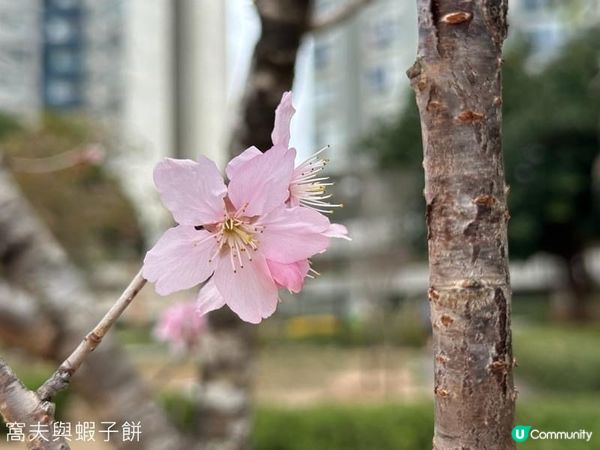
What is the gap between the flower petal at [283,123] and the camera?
44cm

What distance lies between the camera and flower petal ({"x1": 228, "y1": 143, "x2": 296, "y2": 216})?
16.8 inches

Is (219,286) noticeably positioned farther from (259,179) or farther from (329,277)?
(329,277)

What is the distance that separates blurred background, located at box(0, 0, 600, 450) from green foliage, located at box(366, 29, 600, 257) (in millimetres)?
43

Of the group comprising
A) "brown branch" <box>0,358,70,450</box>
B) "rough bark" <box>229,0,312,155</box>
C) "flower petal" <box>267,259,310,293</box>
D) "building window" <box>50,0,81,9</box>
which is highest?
"building window" <box>50,0,81,9</box>

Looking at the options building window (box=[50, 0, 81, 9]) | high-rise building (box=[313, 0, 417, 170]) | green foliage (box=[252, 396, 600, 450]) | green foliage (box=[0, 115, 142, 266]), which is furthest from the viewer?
building window (box=[50, 0, 81, 9])

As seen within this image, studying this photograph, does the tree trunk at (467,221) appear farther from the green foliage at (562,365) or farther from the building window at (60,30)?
the building window at (60,30)

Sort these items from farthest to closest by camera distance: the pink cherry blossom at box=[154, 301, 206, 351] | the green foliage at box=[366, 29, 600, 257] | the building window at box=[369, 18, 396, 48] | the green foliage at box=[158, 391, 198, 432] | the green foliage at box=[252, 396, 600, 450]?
the building window at box=[369, 18, 396, 48]
the green foliage at box=[366, 29, 600, 257]
the green foliage at box=[158, 391, 198, 432]
the green foliage at box=[252, 396, 600, 450]
the pink cherry blossom at box=[154, 301, 206, 351]

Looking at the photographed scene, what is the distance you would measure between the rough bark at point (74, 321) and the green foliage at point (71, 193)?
8184 millimetres

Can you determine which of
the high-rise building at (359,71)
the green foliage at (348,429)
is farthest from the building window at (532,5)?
the green foliage at (348,429)

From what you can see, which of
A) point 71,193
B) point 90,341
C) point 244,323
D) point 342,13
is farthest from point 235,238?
point 71,193

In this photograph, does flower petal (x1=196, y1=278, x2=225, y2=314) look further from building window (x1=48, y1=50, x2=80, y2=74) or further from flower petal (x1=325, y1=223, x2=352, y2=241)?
building window (x1=48, y1=50, x2=80, y2=74)

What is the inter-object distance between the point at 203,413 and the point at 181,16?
28.2 meters

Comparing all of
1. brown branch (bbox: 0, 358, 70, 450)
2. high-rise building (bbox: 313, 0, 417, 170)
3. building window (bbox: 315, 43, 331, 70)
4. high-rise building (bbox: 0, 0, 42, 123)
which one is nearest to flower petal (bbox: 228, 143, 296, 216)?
brown branch (bbox: 0, 358, 70, 450)

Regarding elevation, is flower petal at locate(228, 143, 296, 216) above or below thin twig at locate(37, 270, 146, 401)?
above
